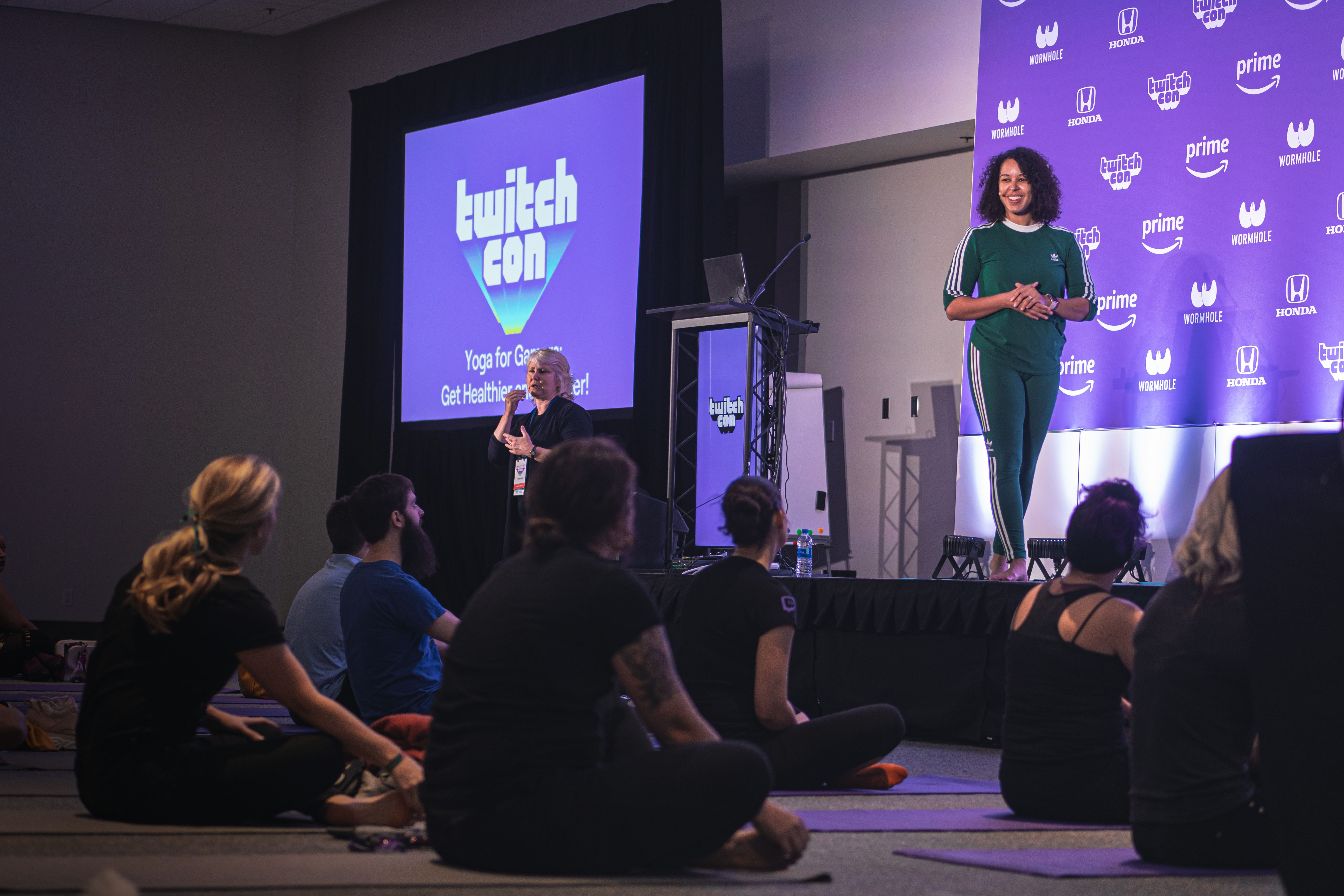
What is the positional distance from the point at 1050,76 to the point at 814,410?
2121 millimetres

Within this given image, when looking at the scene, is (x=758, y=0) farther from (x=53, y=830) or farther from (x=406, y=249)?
(x=53, y=830)

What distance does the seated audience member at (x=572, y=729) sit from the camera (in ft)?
6.60

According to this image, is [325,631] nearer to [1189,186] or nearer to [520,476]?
[520,476]

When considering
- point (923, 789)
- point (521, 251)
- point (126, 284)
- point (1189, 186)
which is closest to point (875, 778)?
point (923, 789)

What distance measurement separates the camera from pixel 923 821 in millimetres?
2938

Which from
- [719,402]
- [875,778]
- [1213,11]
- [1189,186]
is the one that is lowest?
[875,778]

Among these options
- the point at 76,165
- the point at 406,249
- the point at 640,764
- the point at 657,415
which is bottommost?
the point at 640,764

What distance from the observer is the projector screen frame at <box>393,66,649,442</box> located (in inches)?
291

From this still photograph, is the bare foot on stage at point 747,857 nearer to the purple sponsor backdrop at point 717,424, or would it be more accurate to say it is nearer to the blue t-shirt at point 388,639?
the blue t-shirt at point 388,639

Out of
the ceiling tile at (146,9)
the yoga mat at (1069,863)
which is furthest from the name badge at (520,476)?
the ceiling tile at (146,9)

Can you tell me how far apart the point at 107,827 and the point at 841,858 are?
145 cm

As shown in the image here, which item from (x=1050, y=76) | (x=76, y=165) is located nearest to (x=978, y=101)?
(x=1050, y=76)

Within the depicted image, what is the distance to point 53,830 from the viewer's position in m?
2.48

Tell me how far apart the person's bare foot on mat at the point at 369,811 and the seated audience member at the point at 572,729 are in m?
0.62
